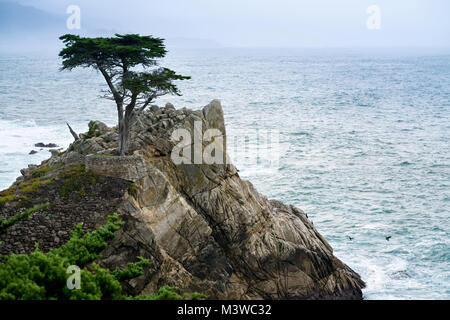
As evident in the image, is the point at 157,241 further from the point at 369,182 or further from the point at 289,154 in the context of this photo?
the point at 289,154

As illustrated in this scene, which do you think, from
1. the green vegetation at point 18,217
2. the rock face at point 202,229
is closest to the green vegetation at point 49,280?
the green vegetation at point 18,217

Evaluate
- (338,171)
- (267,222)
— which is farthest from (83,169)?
(338,171)

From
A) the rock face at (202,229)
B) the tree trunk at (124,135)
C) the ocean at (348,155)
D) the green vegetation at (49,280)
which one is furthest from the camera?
the ocean at (348,155)

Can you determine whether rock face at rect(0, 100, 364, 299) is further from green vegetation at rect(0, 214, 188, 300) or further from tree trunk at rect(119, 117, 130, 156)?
green vegetation at rect(0, 214, 188, 300)

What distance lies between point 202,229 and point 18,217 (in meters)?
9.14

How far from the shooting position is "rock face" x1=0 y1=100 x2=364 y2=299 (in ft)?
82.8

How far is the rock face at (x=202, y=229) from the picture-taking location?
2523 cm

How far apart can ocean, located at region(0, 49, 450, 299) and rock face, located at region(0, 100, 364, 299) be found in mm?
5025

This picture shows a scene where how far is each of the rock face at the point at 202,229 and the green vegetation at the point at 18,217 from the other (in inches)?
139

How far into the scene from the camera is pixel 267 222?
1200 inches

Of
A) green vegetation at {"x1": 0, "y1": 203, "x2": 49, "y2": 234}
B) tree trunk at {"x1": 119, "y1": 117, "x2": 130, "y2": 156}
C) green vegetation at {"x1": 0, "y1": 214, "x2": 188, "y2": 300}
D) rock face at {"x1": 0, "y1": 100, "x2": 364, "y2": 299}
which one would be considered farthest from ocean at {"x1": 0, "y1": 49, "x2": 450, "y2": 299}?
green vegetation at {"x1": 0, "y1": 203, "x2": 49, "y2": 234}

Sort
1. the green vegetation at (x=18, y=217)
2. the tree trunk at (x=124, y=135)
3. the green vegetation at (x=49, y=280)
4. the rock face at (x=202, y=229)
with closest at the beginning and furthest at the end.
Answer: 1. the green vegetation at (x=49, y=280)
2. the green vegetation at (x=18, y=217)
3. the rock face at (x=202, y=229)
4. the tree trunk at (x=124, y=135)

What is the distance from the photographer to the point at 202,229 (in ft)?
90.7

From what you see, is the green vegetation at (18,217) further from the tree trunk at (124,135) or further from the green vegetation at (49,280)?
the tree trunk at (124,135)
